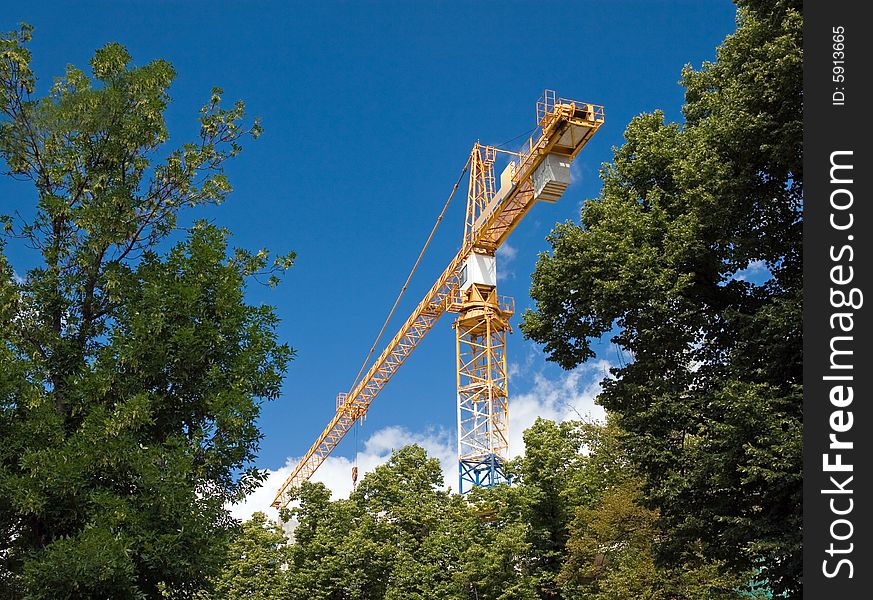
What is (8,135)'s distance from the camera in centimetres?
1370

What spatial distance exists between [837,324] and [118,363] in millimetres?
9378

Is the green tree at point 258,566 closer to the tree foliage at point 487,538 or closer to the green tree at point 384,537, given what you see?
the tree foliage at point 487,538

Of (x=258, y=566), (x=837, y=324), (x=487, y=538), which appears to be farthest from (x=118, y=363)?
(x=258, y=566)

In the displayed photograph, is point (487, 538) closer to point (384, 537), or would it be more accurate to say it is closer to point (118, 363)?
point (384, 537)

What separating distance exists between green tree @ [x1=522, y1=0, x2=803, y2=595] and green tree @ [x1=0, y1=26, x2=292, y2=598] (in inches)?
325

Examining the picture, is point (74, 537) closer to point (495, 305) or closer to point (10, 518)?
point (10, 518)

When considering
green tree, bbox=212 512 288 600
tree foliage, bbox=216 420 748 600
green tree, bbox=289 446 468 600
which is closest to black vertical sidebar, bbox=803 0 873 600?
tree foliage, bbox=216 420 748 600

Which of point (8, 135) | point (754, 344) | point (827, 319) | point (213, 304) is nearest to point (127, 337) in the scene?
point (213, 304)

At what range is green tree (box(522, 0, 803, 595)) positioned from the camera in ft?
51.3

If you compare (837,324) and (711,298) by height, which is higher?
(711,298)

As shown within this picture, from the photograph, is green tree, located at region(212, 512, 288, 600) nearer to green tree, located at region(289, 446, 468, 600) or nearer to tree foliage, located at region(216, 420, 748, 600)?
tree foliage, located at region(216, 420, 748, 600)

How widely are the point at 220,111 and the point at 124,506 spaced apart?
22.0ft

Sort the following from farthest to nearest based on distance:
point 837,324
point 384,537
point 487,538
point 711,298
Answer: point 384,537 → point 487,538 → point 711,298 → point 837,324

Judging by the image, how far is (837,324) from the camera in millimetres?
10070
